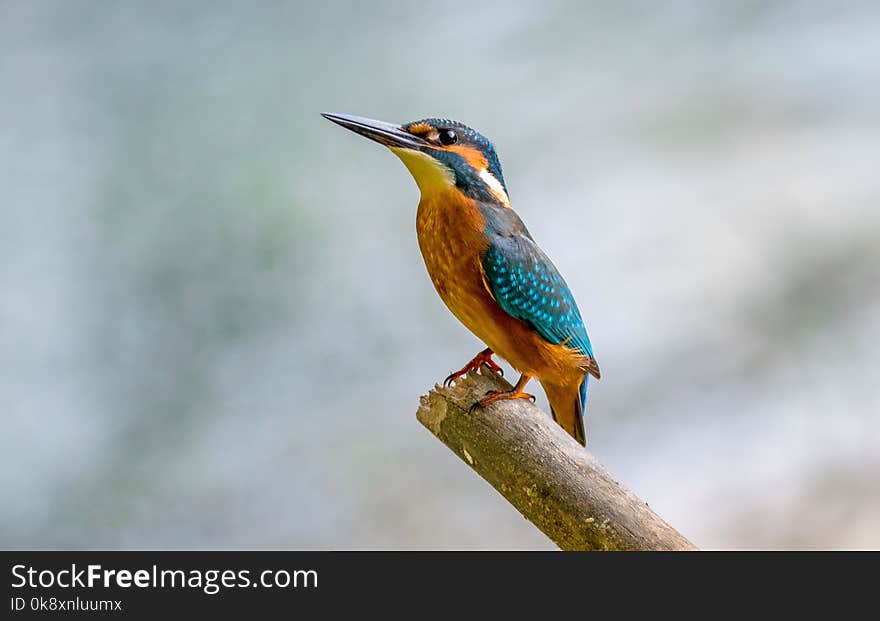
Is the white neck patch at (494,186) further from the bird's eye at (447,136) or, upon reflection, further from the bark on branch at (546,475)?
the bark on branch at (546,475)

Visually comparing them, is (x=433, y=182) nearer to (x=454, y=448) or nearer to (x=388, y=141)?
(x=388, y=141)

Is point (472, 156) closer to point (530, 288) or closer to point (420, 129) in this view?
point (420, 129)

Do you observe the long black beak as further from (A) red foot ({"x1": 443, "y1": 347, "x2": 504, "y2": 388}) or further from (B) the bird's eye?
(A) red foot ({"x1": 443, "y1": 347, "x2": 504, "y2": 388})

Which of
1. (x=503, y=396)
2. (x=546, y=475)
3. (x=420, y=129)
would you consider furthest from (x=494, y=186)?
(x=546, y=475)

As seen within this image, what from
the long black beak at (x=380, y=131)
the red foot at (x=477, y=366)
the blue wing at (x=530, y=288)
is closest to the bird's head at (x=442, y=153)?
the long black beak at (x=380, y=131)

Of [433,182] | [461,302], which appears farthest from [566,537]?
[433,182]
